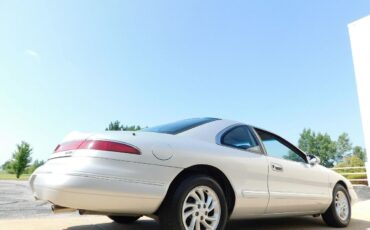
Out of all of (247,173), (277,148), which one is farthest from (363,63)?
(247,173)

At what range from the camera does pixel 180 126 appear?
12.4ft

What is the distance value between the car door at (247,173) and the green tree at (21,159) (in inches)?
1585

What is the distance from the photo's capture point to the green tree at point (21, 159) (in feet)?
126

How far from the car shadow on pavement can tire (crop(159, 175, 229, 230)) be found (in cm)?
133

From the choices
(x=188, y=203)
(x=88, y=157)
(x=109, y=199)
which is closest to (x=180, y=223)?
(x=188, y=203)

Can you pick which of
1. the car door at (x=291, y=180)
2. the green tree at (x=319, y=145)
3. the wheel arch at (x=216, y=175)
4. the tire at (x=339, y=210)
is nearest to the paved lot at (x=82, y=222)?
the tire at (x=339, y=210)

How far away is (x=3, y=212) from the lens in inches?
212

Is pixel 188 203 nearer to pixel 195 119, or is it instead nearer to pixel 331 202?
pixel 195 119

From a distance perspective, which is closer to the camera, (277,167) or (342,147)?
(277,167)

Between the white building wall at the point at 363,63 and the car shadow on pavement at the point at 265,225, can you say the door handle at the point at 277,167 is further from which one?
the white building wall at the point at 363,63

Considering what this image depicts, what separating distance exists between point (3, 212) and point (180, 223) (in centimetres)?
383

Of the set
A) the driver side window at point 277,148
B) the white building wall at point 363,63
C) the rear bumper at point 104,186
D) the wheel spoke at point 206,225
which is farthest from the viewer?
the white building wall at point 363,63

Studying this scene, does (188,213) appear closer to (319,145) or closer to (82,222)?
(82,222)

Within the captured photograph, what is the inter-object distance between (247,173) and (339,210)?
2373mm
